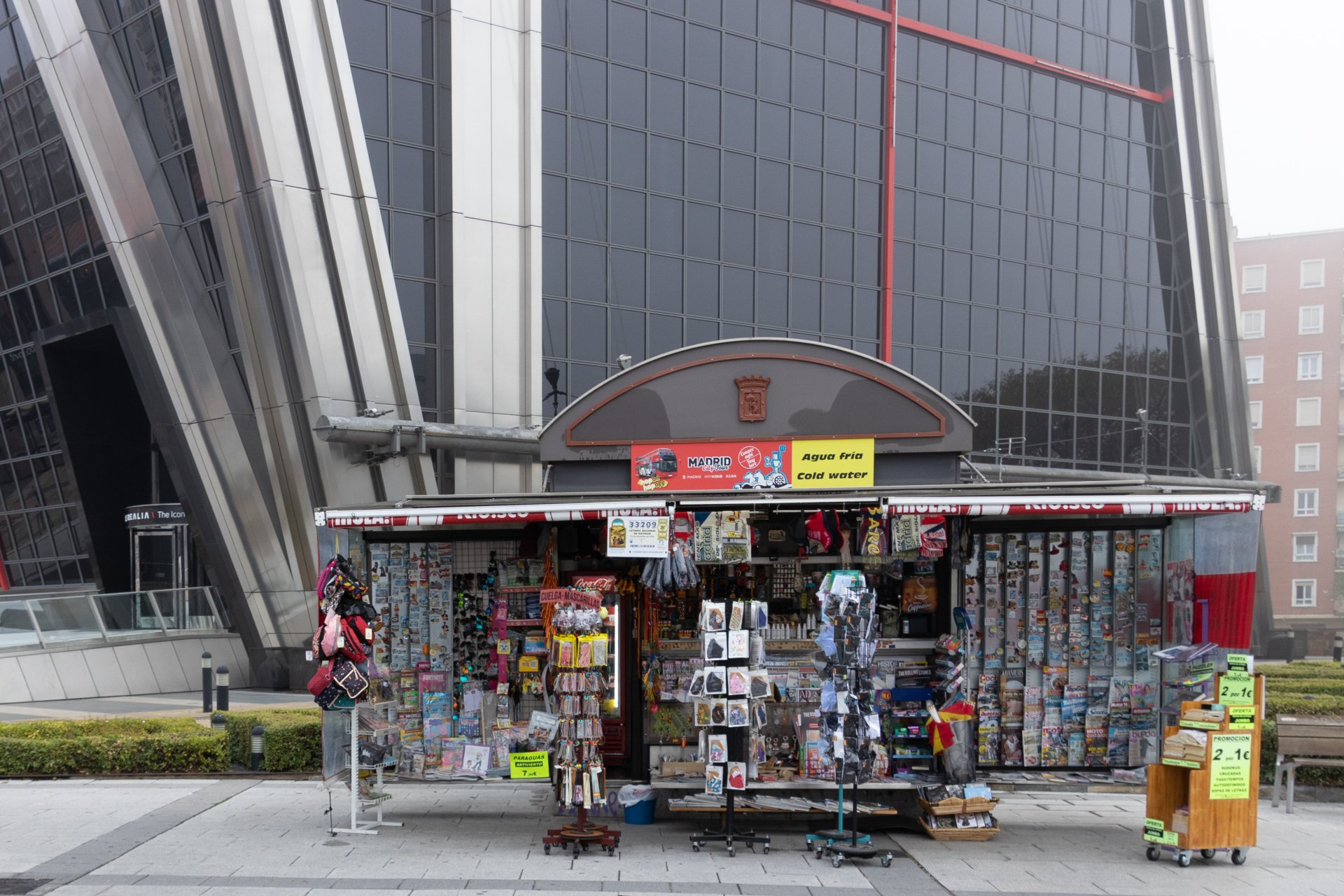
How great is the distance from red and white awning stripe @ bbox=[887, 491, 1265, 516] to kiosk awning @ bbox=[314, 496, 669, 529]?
85.3 inches

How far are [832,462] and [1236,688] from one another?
8.17 metres

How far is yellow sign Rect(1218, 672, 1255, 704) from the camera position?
8.96 metres

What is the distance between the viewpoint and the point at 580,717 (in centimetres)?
913

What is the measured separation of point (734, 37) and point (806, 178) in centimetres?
389

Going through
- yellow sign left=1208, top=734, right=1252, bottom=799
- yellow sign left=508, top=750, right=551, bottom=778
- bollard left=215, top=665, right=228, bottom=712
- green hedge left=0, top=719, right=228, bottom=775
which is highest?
yellow sign left=1208, top=734, right=1252, bottom=799

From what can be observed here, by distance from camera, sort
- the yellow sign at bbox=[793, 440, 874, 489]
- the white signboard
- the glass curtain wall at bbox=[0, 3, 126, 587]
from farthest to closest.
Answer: the glass curtain wall at bbox=[0, 3, 126, 587] < the yellow sign at bbox=[793, 440, 874, 489] < the white signboard

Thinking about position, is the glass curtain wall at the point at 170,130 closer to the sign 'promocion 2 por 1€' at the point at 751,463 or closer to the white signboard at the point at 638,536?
the sign 'promocion 2 por 1€' at the point at 751,463

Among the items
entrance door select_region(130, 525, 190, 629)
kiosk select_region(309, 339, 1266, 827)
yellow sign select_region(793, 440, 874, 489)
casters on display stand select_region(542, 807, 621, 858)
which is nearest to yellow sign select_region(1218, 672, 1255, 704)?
kiosk select_region(309, 339, 1266, 827)

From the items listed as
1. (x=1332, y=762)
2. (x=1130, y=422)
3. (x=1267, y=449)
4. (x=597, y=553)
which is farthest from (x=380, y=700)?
(x=1267, y=449)

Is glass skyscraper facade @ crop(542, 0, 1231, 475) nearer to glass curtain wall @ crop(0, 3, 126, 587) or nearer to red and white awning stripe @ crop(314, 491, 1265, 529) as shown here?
glass curtain wall @ crop(0, 3, 126, 587)

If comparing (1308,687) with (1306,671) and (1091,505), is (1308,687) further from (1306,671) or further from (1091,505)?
(1091,505)

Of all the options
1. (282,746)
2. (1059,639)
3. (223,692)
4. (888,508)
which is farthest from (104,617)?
(1059,639)

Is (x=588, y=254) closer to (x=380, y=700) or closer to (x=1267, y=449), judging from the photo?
(x=380, y=700)

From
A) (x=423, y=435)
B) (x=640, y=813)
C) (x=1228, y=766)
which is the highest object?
(x=423, y=435)
